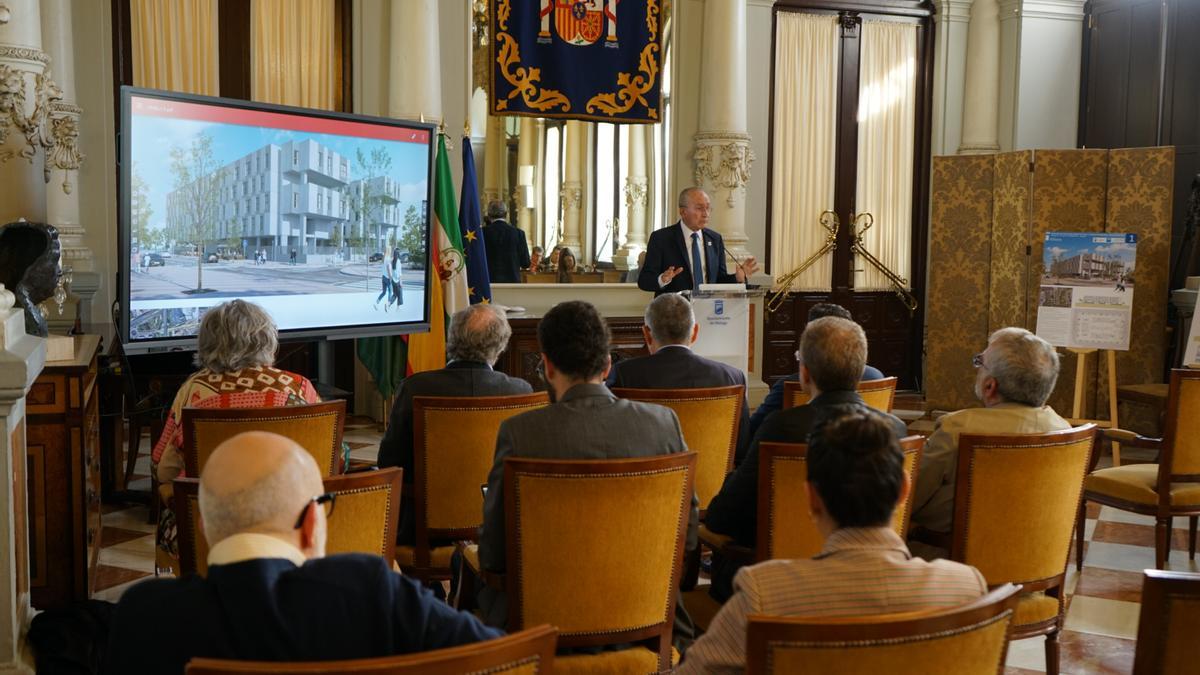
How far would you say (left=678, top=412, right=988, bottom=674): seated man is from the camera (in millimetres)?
1833

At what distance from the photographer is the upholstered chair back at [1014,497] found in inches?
122

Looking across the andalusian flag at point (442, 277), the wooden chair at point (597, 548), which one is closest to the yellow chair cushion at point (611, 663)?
the wooden chair at point (597, 548)

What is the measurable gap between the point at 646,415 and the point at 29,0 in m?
4.06

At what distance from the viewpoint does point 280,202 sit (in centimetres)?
602

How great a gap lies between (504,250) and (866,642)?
7077mm

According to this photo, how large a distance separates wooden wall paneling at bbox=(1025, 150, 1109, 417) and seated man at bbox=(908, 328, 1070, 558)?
5172 mm

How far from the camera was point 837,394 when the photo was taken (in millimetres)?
3152

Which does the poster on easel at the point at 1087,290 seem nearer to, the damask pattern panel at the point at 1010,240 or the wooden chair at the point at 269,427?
the damask pattern panel at the point at 1010,240

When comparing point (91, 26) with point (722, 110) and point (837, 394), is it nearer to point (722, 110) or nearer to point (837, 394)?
point (722, 110)

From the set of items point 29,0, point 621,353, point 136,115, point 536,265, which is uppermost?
point 29,0

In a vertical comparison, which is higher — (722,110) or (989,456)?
(722,110)

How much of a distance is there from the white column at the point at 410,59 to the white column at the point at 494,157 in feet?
2.23

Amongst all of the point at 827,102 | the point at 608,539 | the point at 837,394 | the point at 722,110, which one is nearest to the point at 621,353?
the point at 722,110

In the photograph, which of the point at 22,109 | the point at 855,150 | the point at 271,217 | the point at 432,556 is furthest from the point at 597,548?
the point at 855,150
